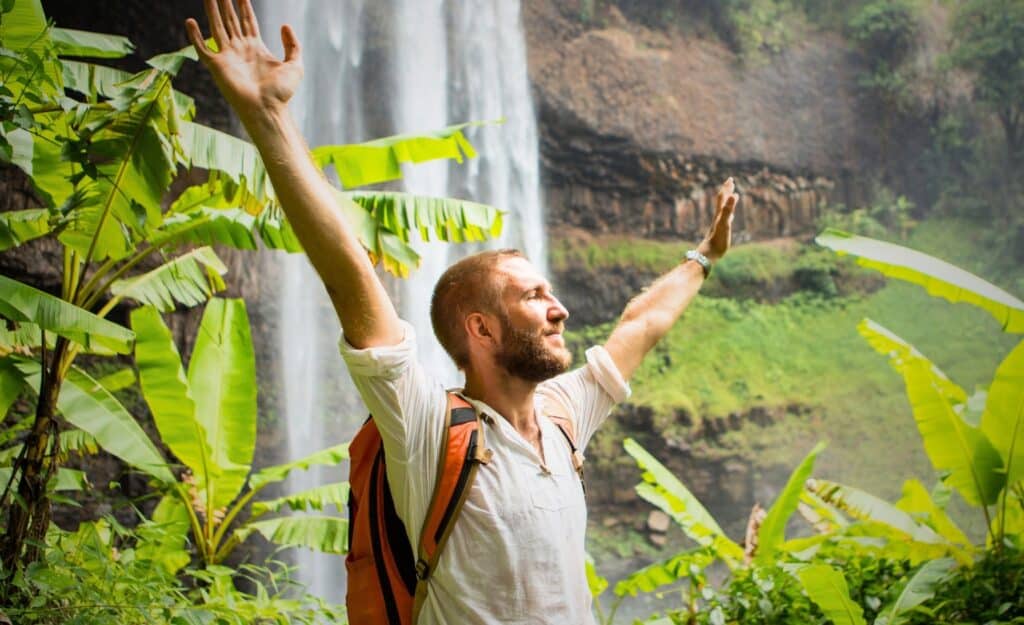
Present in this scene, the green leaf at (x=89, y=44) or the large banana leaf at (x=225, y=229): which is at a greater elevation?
the green leaf at (x=89, y=44)

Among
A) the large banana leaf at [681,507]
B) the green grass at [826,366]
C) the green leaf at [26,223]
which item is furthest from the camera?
the green grass at [826,366]

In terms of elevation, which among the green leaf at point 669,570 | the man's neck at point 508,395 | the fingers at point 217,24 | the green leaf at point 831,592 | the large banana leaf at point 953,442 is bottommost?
the green leaf at point 669,570

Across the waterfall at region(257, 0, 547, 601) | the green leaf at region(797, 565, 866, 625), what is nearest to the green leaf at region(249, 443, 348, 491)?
the green leaf at region(797, 565, 866, 625)

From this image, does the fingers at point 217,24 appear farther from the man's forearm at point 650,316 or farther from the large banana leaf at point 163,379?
the large banana leaf at point 163,379

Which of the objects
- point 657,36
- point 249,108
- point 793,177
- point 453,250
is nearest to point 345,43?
point 453,250

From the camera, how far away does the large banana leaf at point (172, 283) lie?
3910 mm

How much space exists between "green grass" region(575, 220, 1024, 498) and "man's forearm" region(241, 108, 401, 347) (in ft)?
32.1

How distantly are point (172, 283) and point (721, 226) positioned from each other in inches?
96.4

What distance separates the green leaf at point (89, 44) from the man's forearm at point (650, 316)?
228 centimetres

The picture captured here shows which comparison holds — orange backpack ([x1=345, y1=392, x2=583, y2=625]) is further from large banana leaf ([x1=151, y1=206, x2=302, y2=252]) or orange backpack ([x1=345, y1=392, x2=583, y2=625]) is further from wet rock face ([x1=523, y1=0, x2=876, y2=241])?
wet rock face ([x1=523, y1=0, x2=876, y2=241])

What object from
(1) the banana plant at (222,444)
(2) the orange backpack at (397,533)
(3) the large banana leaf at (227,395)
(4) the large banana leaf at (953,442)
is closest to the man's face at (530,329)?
(2) the orange backpack at (397,533)

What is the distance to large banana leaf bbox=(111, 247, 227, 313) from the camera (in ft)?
12.8

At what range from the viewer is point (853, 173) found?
47.9 ft

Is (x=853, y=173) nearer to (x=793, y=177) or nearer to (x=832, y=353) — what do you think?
(x=793, y=177)
